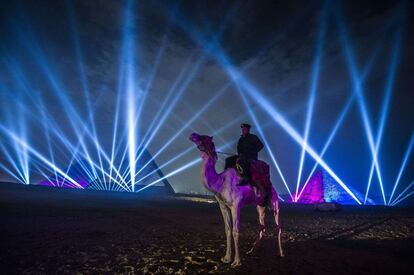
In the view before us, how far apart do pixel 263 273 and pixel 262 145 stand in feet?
10.5

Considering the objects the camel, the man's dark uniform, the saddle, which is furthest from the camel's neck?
the man's dark uniform

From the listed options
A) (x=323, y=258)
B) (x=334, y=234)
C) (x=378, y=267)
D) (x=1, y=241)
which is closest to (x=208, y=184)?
(x=323, y=258)

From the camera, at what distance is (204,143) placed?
6445 millimetres

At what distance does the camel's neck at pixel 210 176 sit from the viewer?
251 inches

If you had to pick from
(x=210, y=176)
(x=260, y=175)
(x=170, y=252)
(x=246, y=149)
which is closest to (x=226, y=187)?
(x=210, y=176)

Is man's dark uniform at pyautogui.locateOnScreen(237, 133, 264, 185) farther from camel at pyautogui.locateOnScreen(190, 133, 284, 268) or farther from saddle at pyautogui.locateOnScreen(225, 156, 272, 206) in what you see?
camel at pyautogui.locateOnScreen(190, 133, 284, 268)

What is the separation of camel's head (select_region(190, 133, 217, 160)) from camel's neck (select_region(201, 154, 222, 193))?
12 cm

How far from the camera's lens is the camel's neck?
639 centimetres

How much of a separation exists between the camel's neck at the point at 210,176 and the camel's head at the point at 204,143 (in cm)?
12

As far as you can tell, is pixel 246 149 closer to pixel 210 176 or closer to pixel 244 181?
pixel 244 181

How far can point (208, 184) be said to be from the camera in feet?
20.9

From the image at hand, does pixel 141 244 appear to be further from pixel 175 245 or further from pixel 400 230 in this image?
A: pixel 400 230

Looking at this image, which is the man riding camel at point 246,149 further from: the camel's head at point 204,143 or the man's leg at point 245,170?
the camel's head at point 204,143

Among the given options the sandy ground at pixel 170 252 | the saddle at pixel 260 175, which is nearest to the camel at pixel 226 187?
→ the saddle at pixel 260 175
